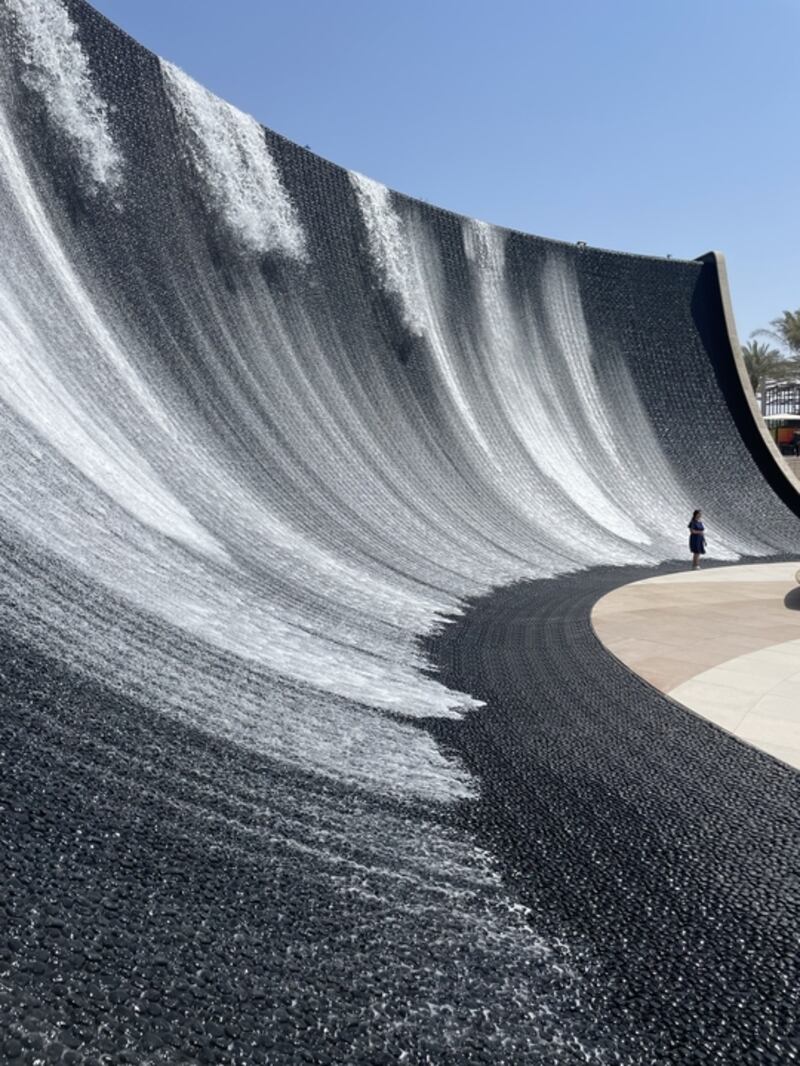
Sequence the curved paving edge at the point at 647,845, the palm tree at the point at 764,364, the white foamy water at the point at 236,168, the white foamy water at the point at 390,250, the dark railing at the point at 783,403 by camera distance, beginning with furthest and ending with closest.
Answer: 1. the dark railing at the point at 783,403
2. the palm tree at the point at 764,364
3. the white foamy water at the point at 390,250
4. the white foamy water at the point at 236,168
5. the curved paving edge at the point at 647,845

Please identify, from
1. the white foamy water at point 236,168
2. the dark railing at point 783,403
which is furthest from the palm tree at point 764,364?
the white foamy water at point 236,168

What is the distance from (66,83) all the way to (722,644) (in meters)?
10.9

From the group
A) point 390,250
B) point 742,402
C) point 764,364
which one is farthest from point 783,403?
point 390,250

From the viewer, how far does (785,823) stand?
443 cm

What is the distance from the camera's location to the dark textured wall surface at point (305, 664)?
2.85 meters

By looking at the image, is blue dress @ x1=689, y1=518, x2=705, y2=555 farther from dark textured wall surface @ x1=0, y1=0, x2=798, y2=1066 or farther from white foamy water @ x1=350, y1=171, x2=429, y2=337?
white foamy water @ x1=350, y1=171, x2=429, y2=337

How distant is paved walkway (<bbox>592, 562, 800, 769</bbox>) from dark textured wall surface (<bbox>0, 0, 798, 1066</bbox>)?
0.36 m

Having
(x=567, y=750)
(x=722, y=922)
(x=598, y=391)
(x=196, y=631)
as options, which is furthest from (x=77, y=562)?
(x=598, y=391)

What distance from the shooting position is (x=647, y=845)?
4129 millimetres

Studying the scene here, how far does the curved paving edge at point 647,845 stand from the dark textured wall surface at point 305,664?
0.7 inches

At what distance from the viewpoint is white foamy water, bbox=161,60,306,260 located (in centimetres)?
1447

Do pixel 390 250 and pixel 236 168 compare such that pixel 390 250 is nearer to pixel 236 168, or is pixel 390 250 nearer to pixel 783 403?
pixel 236 168

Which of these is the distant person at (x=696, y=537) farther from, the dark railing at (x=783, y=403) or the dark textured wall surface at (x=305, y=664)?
the dark railing at (x=783, y=403)

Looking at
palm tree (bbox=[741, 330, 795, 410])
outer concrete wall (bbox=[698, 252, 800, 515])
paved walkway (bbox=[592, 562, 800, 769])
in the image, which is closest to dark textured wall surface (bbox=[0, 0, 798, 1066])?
paved walkway (bbox=[592, 562, 800, 769])
